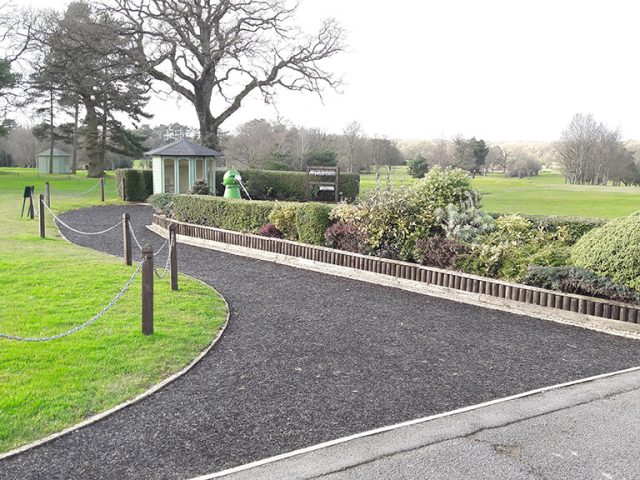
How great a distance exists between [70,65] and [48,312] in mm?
28826

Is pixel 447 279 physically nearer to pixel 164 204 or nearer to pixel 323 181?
pixel 164 204

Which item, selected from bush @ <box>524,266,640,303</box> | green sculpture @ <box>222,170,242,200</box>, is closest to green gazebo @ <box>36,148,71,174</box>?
green sculpture @ <box>222,170,242,200</box>

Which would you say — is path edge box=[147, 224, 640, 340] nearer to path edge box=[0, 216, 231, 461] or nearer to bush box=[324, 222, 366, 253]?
bush box=[324, 222, 366, 253]

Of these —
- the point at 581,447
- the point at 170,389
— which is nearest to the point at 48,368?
the point at 170,389

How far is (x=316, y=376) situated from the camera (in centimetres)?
511

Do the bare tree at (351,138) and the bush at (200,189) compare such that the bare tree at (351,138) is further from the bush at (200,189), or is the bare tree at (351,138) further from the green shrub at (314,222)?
the green shrub at (314,222)

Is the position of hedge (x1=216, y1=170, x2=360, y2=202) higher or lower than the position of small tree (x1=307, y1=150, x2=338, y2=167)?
lower

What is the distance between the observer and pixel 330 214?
10984 millimetres

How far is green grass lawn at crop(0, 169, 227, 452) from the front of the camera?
4.24 meters

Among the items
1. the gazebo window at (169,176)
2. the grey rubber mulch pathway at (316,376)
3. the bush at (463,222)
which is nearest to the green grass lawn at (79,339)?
the grey rubber mulch pathway at (316,376)

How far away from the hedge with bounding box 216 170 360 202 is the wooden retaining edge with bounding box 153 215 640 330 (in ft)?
44.5

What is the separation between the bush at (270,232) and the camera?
12031 millimetres

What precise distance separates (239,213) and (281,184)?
14275mm

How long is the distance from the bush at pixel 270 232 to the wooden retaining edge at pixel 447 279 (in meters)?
0.20
